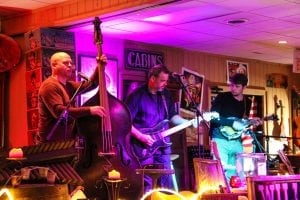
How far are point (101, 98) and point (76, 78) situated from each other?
250cm

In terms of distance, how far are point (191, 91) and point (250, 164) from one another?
105 inches

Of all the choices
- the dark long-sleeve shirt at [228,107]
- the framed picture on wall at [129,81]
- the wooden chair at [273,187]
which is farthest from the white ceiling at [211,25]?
the wooden chair at [273,187]

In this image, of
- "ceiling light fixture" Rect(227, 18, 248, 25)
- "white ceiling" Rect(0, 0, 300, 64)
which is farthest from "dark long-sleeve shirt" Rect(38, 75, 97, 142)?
"ceiling light fixture" Rect(227, 18, 248, 25)

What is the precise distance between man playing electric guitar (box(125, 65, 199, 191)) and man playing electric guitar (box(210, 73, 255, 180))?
777 mm

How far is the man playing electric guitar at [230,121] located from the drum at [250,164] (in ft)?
0.46

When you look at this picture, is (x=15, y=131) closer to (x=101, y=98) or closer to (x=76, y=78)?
(x=76, y=78)

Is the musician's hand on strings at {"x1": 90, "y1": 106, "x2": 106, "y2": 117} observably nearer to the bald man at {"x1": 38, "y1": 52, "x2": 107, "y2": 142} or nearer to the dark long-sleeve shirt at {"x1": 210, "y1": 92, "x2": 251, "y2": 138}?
the bald man at {"x1": 38, "y1": 52, "x2": 107, "y2": 142}

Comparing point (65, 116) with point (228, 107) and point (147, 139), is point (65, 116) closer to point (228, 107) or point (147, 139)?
point (147, 139)

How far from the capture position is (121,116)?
4176 millimetres

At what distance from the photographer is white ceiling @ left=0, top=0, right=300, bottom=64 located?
5.46 meters

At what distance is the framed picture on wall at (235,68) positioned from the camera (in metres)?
8.93

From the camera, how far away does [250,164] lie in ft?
18.7

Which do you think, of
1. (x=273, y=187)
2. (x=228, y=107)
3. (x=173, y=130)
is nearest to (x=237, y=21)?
(x=228, y=107)

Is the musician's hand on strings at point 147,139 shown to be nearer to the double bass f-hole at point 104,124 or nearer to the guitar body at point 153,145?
the guitar body at point 153,145
